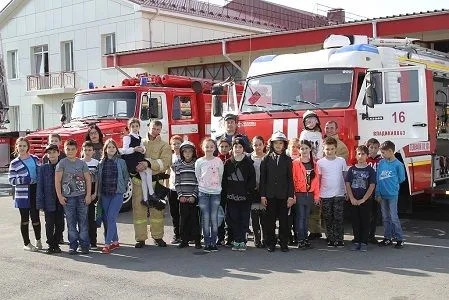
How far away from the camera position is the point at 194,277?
639 cm

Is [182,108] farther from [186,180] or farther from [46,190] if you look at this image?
[46,190]

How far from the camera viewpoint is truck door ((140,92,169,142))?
11.8 metres

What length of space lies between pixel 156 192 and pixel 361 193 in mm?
2737

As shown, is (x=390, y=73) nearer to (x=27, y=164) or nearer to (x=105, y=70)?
(x=27, y=164)

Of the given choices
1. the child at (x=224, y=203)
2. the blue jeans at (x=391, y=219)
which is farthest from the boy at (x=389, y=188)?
the child at (x=224, y=203)

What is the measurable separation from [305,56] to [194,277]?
14.8ft

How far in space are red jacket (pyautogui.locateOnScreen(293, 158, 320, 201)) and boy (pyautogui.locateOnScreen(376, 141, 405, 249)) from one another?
0.83 m

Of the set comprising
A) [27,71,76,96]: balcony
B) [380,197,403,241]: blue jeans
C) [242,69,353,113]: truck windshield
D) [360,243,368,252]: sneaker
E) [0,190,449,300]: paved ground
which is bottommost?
[0,190,449,300]: paved ground

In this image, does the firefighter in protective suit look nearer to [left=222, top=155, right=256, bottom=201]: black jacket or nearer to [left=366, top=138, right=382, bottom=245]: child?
[left=222, top=155, right=256, bottom=201]: black jacket

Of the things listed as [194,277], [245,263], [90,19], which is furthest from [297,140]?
[90,19]

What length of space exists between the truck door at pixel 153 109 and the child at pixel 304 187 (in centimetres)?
462

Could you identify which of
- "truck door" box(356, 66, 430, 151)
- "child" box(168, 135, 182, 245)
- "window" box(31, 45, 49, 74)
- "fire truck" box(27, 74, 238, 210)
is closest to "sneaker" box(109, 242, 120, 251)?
"child" box(168, 135, 182, 245)

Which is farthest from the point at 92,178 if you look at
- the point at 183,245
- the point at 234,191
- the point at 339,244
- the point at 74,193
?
the point at 339,244

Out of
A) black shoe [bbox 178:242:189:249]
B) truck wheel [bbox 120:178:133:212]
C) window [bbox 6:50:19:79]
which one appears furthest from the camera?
window [bbox 6:50:19:79]
